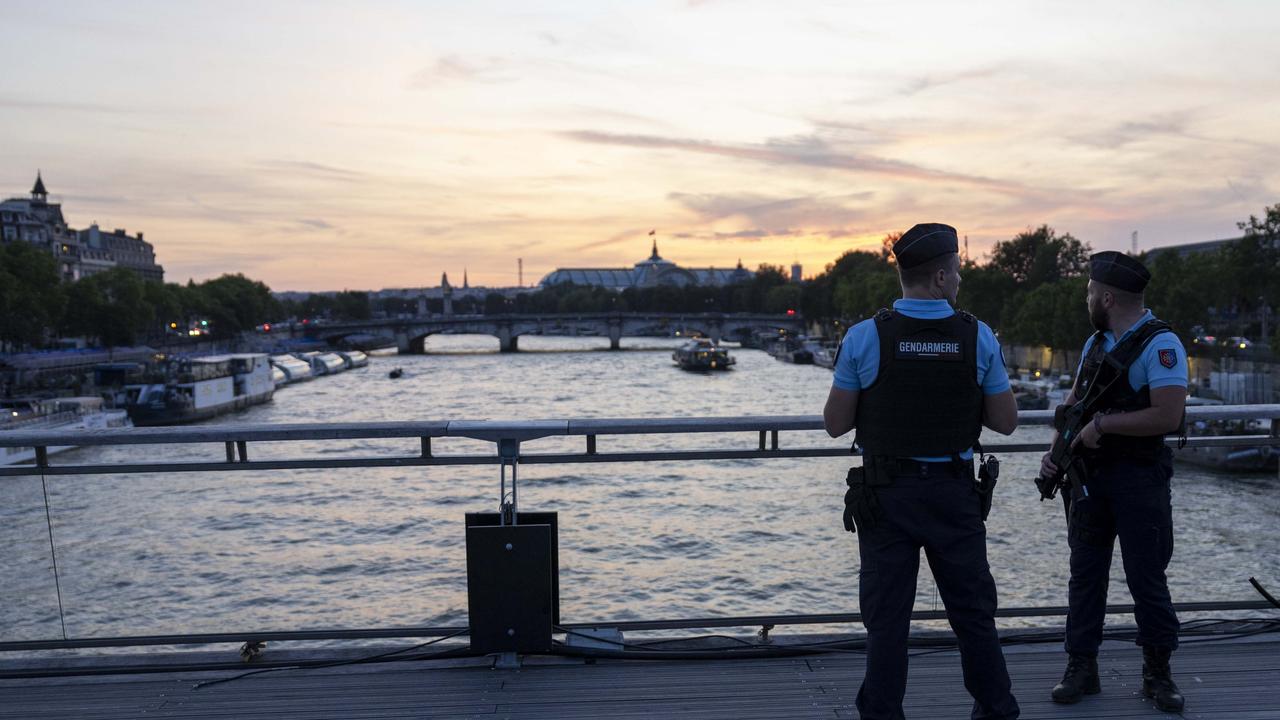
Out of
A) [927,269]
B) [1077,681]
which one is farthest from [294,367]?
[927,269]

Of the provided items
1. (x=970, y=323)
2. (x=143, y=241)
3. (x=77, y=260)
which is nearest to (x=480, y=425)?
(x=970, y=323)

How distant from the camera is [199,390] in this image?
1994 inches

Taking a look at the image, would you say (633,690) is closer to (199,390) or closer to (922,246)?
(922,246)

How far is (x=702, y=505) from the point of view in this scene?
879 inches

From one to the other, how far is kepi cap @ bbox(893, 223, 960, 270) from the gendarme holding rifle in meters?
0.94

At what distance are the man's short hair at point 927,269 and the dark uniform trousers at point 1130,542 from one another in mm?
1186

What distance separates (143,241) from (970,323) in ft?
483

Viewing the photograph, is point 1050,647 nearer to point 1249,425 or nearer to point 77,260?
point 1249,425

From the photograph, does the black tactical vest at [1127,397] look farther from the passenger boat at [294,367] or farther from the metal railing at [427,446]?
the passenger boat at [294,367]

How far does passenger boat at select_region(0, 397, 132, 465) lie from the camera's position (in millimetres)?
33906

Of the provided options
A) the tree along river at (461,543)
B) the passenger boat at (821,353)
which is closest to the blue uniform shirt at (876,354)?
the tree along river at (461,543)

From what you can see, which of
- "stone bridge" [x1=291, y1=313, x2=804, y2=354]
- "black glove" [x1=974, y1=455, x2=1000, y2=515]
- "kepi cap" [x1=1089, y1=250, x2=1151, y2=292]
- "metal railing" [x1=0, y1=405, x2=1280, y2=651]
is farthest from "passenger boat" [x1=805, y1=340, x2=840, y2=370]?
"black glove" [x1=974, y1=455, x2=1000, y2=515]

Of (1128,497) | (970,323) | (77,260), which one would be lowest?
(1128,497)

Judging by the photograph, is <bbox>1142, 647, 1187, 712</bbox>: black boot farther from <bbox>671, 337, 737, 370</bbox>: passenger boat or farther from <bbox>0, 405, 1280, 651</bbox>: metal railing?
<bbox>671, 337, 737, 370</bbox>: passenger boat
